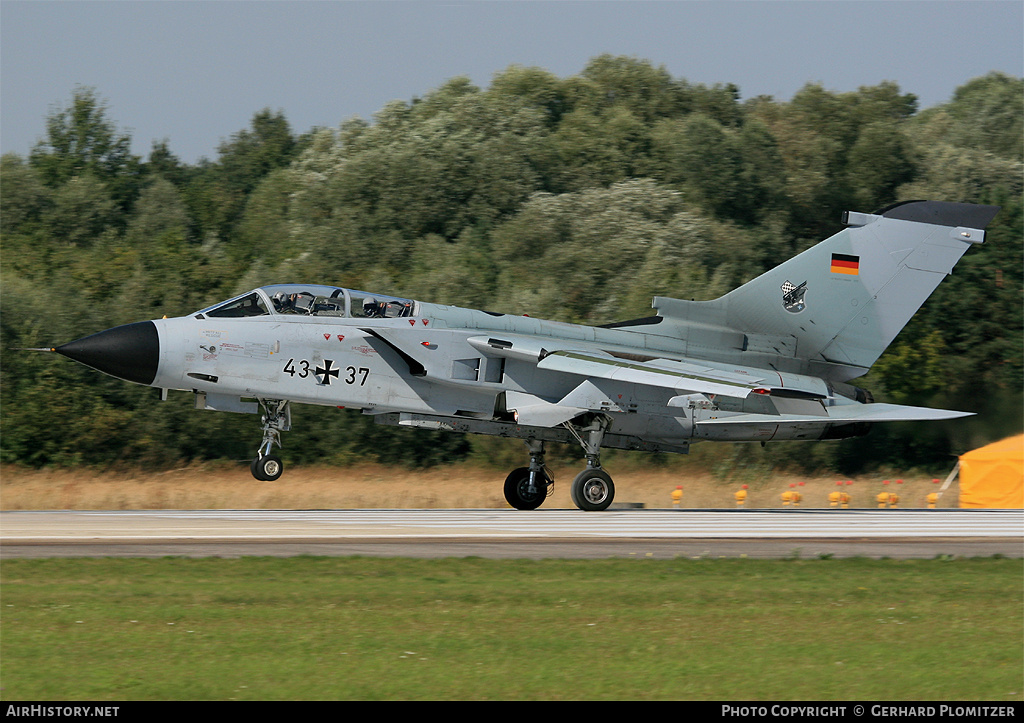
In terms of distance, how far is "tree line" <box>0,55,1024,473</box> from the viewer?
85.6ft

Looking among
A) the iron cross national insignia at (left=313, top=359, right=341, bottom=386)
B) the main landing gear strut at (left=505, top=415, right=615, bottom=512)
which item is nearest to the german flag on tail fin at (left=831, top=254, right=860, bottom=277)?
the main landing gear strut at (left=505, top=415, right=615, bottom=512)

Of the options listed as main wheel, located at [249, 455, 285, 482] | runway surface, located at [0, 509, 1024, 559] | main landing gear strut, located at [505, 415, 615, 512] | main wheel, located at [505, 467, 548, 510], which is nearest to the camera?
runway surface, located at [0, 509, 1024, 559]

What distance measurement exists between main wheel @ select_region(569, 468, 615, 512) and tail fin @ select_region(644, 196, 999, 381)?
3.04m

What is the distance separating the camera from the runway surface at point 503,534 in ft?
39.7

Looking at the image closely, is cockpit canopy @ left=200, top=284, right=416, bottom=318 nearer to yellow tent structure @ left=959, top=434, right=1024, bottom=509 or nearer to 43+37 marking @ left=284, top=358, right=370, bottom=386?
43+37 marking @ left=284, top=358, right=370, bottom=386

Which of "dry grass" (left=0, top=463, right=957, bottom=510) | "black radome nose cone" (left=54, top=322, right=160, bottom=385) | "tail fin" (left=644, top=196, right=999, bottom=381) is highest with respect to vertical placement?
"tail fin" (left=644, top=196, right=999, bottom=381)

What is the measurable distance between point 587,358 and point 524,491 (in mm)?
2777

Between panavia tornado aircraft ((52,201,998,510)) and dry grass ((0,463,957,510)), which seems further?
dry grass ((0,463,957,510))

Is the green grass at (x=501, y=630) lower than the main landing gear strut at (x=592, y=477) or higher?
lower

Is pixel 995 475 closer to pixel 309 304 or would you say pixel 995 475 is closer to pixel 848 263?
pixel 848 263

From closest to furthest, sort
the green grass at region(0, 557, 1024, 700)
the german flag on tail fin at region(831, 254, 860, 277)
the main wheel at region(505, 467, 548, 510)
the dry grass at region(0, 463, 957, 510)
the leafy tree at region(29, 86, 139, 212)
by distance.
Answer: the green grass at region(0, 557, 1024, 700) < the main wheel at region(505, 467, 548, 510) < the german flag on tail fin at region(831, 254, 860, 277) < the dry grass at region(0, 463, 957, 510) < the leafy tree at region(29, 86, 139, 212)

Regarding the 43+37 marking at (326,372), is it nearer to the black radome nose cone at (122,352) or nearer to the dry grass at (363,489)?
the black radome nose cone at (122,352)

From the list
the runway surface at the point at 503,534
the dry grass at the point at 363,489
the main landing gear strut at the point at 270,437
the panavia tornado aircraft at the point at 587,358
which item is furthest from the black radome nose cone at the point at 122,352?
the dry grass at the point at 363,489

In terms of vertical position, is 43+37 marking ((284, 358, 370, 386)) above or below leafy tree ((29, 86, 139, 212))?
below
